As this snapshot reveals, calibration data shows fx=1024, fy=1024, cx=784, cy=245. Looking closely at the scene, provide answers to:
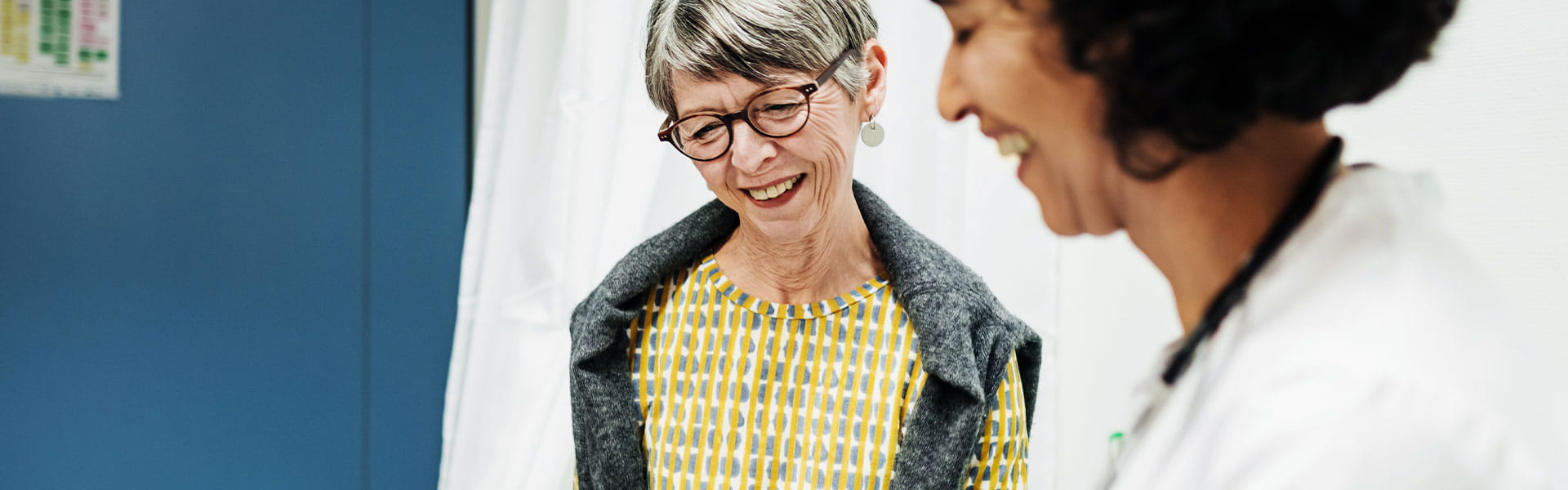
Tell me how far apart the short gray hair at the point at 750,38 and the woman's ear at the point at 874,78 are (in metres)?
0.05

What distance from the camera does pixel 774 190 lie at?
1.12 meters

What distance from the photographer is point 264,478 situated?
1.76 metres

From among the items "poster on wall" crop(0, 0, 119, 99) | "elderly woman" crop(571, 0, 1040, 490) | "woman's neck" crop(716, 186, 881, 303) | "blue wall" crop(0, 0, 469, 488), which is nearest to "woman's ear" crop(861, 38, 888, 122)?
"elderly woman" crop(571, 0, 1040, 490)

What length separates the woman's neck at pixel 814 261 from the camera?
1179mm

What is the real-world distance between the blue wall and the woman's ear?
1.00m

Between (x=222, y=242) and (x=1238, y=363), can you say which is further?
(x=222, y=242)

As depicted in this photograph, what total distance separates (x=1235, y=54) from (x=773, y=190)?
2.49 ft

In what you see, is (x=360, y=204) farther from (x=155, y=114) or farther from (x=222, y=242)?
(x=155, y=114)

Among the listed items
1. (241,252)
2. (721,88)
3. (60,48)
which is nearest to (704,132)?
(721,88)

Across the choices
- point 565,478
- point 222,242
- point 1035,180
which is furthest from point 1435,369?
point 222,242

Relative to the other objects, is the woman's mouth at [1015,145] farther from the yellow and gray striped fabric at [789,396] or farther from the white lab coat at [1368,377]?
the yellow and gray striped fabric at [789,396]

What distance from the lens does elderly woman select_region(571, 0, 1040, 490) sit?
107 centimetres

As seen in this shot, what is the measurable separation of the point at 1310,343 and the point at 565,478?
1357 mm

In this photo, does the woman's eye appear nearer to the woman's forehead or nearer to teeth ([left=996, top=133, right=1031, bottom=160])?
the woman's forehead
